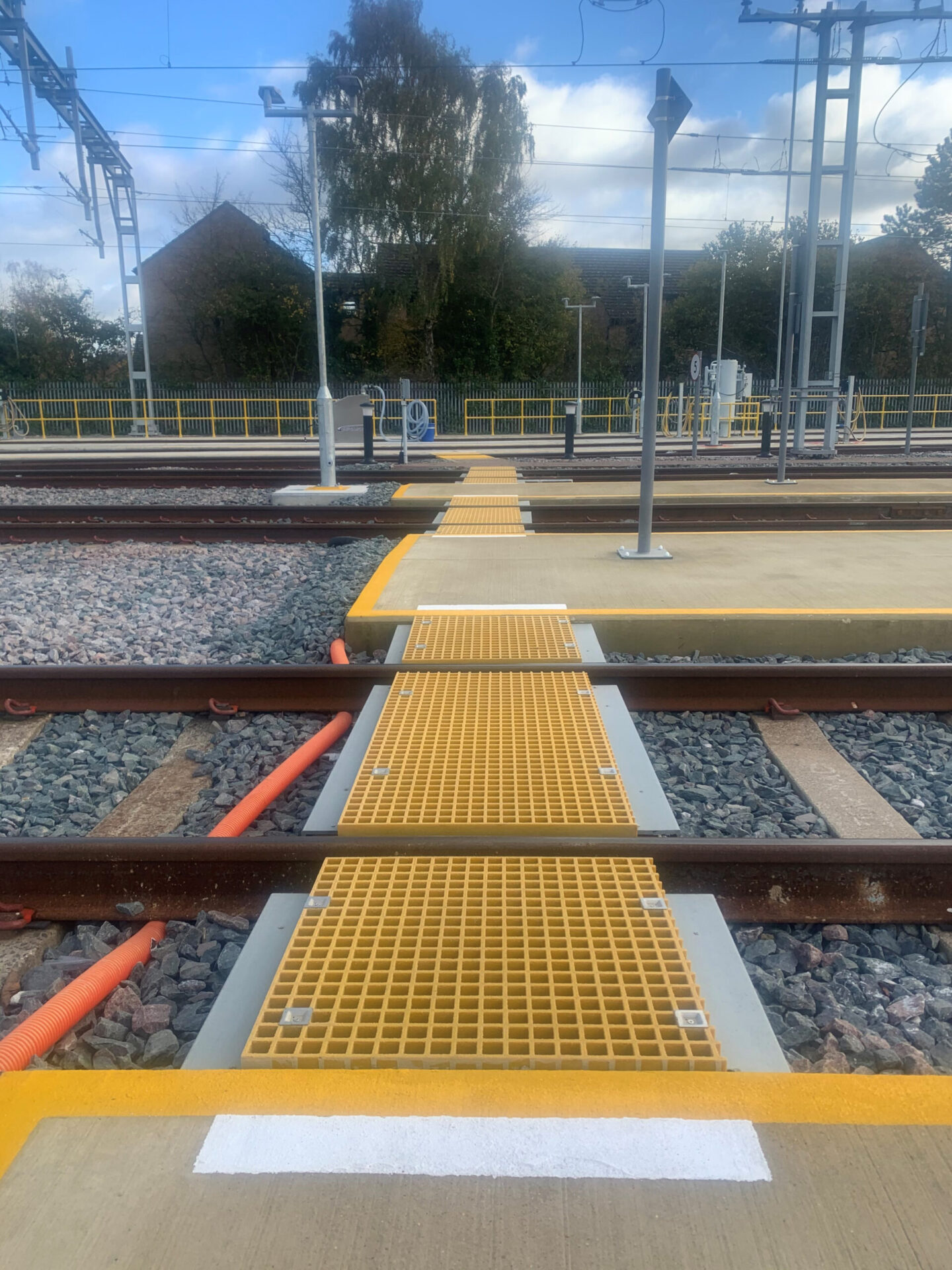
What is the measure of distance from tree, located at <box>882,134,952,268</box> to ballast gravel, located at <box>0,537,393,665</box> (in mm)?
52814

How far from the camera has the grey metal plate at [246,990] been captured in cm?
202

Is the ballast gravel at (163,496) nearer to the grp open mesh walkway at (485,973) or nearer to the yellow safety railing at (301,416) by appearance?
the grp open mesh walkway at (485,973)

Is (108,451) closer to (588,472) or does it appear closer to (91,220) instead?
(91,220)

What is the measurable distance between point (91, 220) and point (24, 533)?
20.4 m

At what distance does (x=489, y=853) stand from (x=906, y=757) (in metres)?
2.41

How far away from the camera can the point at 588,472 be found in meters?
16.3

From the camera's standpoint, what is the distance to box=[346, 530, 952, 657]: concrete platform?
557 centimetres

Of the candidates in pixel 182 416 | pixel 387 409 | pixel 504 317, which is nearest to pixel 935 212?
pixel 504 317

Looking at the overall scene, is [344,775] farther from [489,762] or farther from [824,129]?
[824,129]

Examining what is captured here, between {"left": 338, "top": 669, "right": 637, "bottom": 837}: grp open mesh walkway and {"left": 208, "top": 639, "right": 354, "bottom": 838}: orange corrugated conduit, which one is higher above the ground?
{"left": 338, "top": 669, "right": 637, "bottom": 837}: grp open mesh walkway

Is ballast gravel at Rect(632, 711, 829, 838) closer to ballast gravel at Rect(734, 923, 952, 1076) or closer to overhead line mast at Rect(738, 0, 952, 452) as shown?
ballast gravel at Rect(734, 923, 952, 1076)

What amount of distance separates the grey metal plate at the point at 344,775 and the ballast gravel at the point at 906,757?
224cm

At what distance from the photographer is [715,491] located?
41.2ft

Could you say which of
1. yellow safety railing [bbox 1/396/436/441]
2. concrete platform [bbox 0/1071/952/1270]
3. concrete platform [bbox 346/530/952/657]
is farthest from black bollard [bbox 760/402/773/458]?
concrete platform [bbox 0/1071/952/1270]
